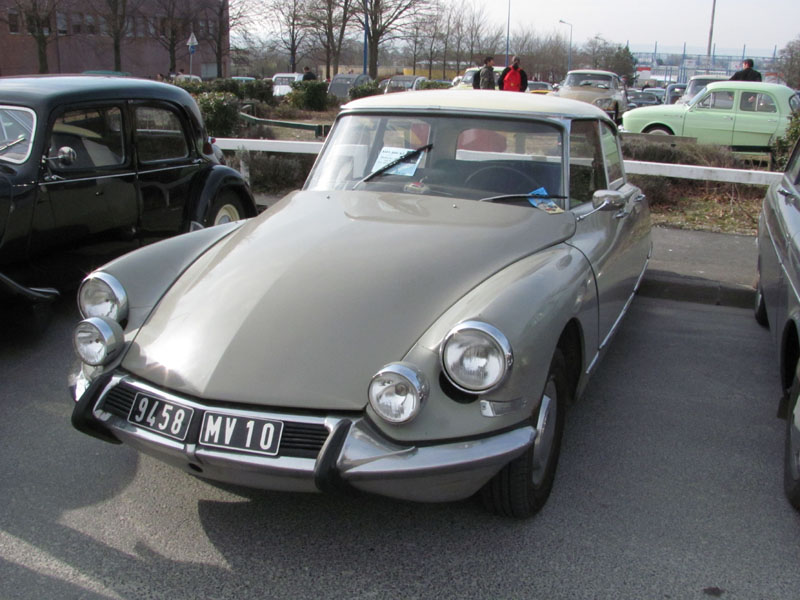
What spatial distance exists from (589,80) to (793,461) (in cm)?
1855

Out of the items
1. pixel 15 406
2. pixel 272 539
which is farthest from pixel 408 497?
pixel 15 406

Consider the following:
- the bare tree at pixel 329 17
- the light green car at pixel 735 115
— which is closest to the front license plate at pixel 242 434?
the light green car at pixel 735 115

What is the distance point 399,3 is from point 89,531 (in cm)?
4085

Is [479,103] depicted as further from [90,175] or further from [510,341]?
[90,175]

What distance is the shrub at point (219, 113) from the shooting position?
12297 millimetres

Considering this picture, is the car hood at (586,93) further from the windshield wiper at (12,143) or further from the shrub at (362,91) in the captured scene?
the windshield wiper at (12,143)

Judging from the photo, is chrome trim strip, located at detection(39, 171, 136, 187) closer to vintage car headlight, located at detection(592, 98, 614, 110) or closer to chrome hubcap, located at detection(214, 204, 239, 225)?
chrome hubcap, located at detection(214, 204, 239, 225)

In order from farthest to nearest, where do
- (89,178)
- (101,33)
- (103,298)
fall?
(101,33) < (89,178) < (103,298)

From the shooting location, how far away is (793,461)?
295 cm

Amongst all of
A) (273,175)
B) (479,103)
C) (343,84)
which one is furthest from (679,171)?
(343,84)

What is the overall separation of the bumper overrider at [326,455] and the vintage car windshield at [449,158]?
163cm

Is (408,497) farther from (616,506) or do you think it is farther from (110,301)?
(110,301)

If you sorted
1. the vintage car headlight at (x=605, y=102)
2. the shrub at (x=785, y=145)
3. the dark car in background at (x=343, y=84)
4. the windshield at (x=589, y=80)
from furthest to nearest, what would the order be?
the dark car in background at (x=343, y=84) < the windshield at (x=589, y=80) < the vintage car headlight at (x=605, y=102) < the shrub at (x=785, y=145)

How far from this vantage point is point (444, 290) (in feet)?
9.53
